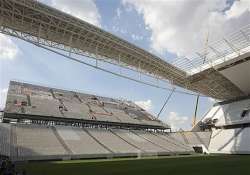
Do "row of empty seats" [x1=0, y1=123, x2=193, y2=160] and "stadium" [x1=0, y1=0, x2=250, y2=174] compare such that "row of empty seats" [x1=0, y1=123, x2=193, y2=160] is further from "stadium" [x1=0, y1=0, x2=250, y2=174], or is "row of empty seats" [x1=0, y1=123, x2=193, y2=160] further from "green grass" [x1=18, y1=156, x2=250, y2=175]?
"green grass" [x1=18, y1=156, x2=250, y2=175]

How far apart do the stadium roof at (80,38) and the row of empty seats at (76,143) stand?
9.66m

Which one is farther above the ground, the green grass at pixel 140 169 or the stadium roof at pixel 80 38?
the stadium roof at pixel 80 38

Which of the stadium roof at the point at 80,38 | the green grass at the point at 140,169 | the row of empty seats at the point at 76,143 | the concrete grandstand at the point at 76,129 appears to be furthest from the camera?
the concrete grandstand at the point at 76,129

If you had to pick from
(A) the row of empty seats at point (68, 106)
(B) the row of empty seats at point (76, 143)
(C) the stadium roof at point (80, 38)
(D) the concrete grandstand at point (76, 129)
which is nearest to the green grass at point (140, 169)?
(B) the row of empty seats at point (76, 143)

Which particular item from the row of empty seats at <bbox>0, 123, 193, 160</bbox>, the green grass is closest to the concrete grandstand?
the row of empty seats at <bbox>0, 123, 193, 160</bbox>

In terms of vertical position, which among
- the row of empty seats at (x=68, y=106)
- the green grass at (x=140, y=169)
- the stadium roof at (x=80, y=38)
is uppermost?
the stadium roof at (x=80, y=38)

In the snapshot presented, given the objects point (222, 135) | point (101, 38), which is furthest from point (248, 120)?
point (101, 38)

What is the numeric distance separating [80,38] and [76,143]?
11922mm

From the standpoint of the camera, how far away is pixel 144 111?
56188 millimetres

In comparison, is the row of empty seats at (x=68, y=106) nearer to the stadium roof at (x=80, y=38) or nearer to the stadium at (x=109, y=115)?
the stadium at (x=109, y=115)

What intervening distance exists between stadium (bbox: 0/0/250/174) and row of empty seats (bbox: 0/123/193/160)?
0.10 meters

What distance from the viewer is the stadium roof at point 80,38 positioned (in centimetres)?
2559

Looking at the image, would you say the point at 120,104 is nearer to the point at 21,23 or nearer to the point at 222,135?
the point at 222,135

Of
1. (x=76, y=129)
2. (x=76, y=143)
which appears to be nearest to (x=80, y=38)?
(x=76, y=143)
